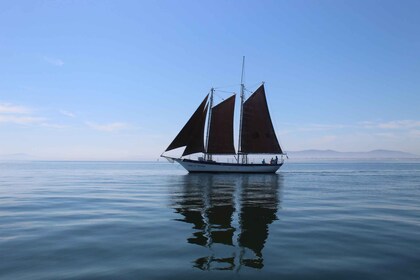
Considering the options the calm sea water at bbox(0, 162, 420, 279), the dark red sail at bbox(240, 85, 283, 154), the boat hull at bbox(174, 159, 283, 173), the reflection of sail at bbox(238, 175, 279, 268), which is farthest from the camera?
the dark red sail at bbox(240, 85, 283, 154)

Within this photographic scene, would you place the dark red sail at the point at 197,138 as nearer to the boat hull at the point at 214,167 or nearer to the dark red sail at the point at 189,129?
the dark red sail at the point at 189,129

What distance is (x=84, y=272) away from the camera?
8.70 metres

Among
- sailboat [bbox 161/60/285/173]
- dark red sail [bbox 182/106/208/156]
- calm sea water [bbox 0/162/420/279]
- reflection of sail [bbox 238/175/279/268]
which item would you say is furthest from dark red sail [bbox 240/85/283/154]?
calm sea water [bbox 0/162/420/279]

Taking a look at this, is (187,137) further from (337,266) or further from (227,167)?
(337,266)

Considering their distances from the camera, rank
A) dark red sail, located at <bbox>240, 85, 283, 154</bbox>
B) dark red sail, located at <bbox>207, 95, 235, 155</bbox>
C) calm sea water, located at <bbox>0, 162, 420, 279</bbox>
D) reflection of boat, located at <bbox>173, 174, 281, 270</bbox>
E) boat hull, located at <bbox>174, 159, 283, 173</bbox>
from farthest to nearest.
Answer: dark red sail, located at <bbox>240, 85, 283, 154</bbox>, boat hull, located at <bbox>174, 159, 283, 173</bbox>, dark red sail, located at <bbox>207, 95, 235, 155</bbox>, reflection of boat, located at <bbox>173, 174, 281, 270</bbox>, calm sea water, located at <bbox>0, 162, 420, 279</bbox>

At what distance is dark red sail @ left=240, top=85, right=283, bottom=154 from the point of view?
75688mm

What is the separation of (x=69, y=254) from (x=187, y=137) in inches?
2361

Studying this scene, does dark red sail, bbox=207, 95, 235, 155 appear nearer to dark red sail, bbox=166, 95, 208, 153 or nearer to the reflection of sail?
dark red sail, bbox=166, 95, 208, 153

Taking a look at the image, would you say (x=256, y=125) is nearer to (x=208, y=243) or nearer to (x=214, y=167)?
(x=214, y=167)

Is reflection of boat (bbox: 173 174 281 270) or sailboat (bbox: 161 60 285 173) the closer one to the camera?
reflection of boat (bbox: 173 174 281 270)

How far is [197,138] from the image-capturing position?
7144 cm

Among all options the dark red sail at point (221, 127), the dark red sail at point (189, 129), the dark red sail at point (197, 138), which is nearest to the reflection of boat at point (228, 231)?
the dark red sail at point (189, 129)

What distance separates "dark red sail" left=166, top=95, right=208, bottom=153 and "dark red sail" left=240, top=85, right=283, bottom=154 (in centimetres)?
1089

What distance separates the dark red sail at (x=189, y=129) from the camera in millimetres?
69312
